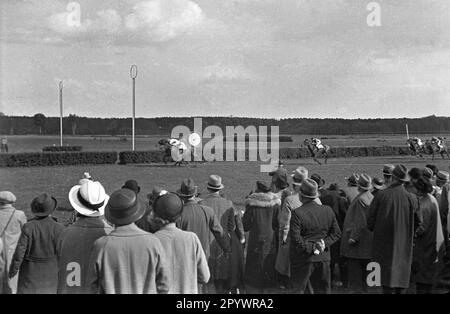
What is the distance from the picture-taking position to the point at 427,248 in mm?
6277

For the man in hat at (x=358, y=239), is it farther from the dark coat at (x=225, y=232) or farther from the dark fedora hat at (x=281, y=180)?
the dark coat at (x=225, y=232)

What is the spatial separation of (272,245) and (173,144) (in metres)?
22.2

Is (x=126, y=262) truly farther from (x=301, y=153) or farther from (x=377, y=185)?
(x=301, y=153)

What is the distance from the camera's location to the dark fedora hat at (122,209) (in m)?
4.01

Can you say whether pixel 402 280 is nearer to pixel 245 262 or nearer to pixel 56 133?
pixel 245 262

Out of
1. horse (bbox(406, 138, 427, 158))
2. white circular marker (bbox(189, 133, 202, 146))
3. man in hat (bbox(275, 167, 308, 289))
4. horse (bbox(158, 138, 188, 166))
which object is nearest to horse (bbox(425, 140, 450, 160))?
horse (bbox(406, 138, 427, 158))

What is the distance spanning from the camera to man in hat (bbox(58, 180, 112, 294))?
445cm

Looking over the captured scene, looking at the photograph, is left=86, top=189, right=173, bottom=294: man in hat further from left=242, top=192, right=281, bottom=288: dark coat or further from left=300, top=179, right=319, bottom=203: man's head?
left=242, top=192, right=281, bottom=288: dark coat

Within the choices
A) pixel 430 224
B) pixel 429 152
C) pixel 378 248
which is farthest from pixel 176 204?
pixel 429 152

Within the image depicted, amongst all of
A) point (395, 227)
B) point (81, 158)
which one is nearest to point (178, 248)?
point (395, 227)

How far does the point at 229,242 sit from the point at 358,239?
1.54 meters

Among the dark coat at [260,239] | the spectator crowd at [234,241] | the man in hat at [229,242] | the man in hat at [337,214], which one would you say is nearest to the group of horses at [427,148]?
the spectator crowd at [234,241]
